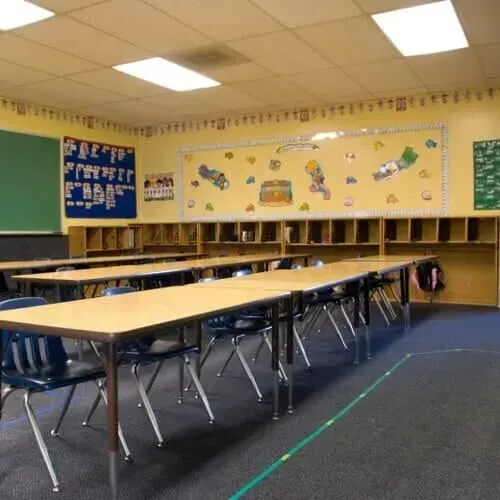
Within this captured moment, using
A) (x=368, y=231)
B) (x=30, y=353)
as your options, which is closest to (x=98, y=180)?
(x=368, y=231)

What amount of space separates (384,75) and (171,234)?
4686mm

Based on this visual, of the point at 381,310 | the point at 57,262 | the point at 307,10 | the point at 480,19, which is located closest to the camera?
the point at 307,10

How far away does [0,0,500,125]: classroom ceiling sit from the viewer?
4832 mm

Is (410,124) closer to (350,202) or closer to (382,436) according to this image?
(350,202)

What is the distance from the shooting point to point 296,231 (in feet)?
28.7

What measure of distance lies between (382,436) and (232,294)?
1118 mm

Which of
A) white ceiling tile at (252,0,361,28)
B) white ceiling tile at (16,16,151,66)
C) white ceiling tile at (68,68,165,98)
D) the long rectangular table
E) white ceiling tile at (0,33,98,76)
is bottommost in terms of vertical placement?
the long rectangular table

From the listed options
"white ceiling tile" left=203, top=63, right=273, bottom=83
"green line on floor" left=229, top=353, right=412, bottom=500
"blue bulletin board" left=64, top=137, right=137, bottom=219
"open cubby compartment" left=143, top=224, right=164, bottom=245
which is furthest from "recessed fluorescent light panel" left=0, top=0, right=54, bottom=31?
"open cubby compartment" left=143, top=224, right=164, bottom=245

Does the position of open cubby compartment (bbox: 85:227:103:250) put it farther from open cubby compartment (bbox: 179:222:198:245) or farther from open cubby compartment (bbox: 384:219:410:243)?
open cubby compartment (bbox: 384:219:410:243)

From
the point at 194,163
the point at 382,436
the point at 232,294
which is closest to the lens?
the point at 382,436

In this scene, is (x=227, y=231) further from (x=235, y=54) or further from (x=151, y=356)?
(x=151, y=356)

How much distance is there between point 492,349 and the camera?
488 cm

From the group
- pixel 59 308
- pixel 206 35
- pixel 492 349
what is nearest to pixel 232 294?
pixel 59 308

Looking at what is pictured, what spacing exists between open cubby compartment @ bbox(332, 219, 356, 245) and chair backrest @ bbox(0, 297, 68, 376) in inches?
237
